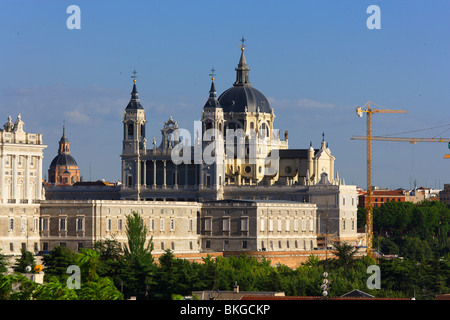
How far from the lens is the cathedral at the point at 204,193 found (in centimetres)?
13975

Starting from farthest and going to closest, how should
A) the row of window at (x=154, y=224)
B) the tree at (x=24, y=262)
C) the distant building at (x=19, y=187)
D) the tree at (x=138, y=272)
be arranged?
the row of window at (x=154, y=224) → the distant building at (x=19, y=187) → the tree at (x=24, y=262) → the tree at (x=138, y=272)

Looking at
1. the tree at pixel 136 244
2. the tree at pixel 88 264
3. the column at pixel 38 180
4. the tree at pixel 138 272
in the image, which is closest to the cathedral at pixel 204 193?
the column at pixel 38 180

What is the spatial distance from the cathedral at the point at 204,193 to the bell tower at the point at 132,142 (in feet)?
0.42

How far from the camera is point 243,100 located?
190 m

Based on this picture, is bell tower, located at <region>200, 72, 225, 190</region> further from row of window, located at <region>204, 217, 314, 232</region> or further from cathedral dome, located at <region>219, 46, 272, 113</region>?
row of window, located at <region>204, 217, 314, 232</region>

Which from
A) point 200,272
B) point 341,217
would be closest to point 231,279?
point 200,272

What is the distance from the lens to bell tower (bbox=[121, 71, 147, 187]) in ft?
585

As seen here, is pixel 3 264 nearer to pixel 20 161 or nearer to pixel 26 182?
pixel 26 182

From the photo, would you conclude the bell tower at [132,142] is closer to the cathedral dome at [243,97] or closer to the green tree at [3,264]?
the cathedral dome at [243,97]

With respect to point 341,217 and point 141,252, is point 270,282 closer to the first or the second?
point 141,252

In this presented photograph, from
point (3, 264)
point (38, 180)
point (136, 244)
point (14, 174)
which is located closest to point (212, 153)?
point (38, 180)

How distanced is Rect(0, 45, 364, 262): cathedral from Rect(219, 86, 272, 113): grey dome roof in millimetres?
137

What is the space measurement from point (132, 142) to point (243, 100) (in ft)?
63.5

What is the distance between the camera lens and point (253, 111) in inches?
7485
